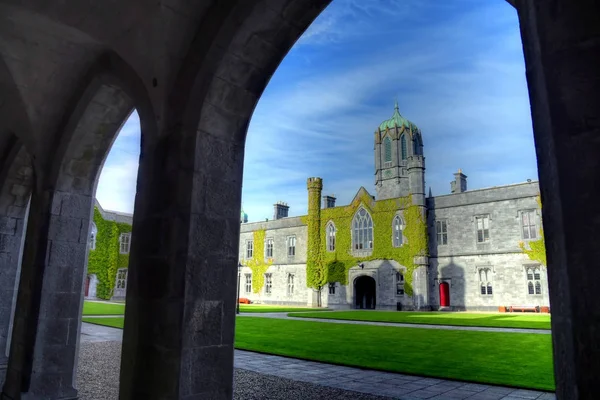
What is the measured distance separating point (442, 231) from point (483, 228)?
252 cm

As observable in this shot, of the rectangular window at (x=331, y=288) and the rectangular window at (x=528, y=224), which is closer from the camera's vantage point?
the rectangular window at (x=528, y=224)

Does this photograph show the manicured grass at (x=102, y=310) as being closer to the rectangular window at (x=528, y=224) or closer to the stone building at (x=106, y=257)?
the stone building at (x=106, y=257)

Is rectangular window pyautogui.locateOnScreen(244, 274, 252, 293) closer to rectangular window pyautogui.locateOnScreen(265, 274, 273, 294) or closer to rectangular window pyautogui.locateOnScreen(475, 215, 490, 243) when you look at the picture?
rectangular window pyautogui.locateOnScreen(265, 274, 273, 294)

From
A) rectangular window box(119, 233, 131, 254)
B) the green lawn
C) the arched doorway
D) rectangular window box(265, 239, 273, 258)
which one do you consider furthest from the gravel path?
rectangular window box(265, 239, 273, 258)

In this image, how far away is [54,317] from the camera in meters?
5.05

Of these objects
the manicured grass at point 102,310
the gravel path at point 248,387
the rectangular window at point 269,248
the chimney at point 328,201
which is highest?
the chimney at point 328,201

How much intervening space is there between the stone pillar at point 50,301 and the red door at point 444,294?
2394cm

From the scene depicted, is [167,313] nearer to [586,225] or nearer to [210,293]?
[210,293]

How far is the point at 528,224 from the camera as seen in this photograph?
23266 millimetres

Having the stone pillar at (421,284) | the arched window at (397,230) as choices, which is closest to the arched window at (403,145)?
the arched window at (397,230)

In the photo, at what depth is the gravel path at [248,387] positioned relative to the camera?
498cm

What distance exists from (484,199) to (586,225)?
84.7ft

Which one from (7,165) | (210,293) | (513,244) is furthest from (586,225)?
(513,244)

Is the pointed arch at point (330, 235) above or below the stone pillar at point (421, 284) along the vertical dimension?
above
